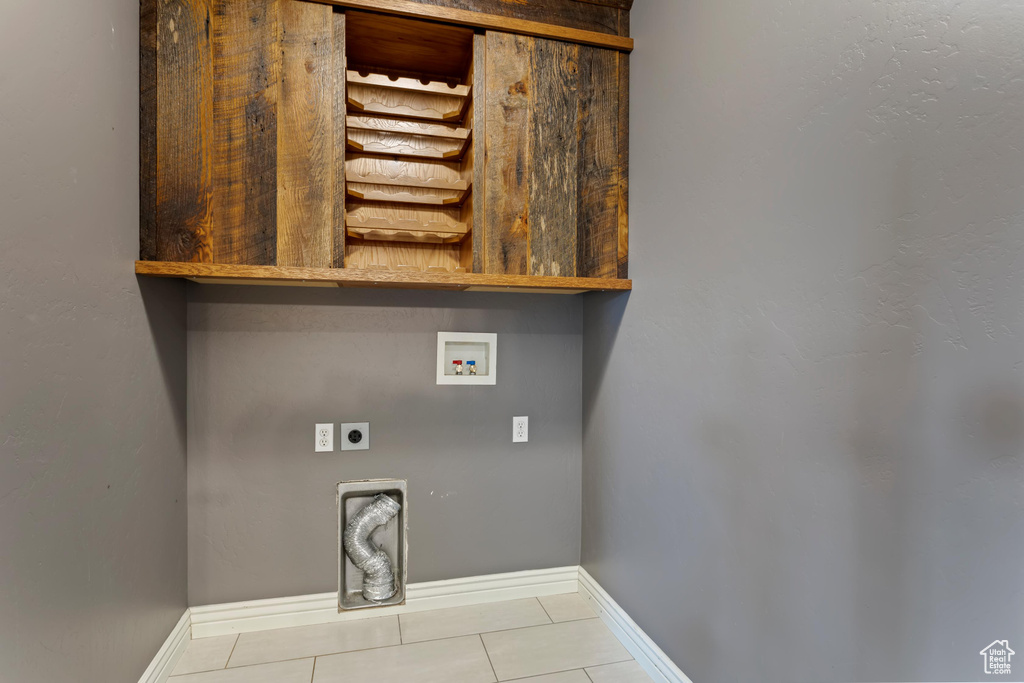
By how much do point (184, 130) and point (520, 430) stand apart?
1520 mm

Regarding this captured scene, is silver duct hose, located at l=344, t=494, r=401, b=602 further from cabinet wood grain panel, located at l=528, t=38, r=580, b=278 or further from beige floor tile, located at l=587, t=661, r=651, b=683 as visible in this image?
cabinet wood grain panel, located at l=528, t=38, r=580, b=278

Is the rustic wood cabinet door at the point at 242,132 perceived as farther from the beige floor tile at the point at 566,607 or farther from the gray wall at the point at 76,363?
the beige floor tile at the point at 566,607

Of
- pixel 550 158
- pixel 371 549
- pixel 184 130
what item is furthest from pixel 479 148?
pixel 371 549

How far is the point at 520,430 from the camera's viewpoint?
2094mm

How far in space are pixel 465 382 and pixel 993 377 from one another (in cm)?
156

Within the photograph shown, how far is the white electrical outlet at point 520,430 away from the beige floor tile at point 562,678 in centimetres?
82

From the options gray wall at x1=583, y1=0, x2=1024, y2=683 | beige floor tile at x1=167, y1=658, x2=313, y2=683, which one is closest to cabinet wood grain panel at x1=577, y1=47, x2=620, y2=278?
gray wall at x1=583, y1=0, x2=1024, y2=683

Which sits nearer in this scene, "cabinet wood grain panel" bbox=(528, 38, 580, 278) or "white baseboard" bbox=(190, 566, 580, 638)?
"cabinet wood grain panel" bbox=(528, 38, 580, 278)

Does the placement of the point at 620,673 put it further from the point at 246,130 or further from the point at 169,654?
the point at 246,130

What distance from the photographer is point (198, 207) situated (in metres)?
1.47

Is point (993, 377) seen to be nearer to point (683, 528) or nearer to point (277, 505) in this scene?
point (683, 528)

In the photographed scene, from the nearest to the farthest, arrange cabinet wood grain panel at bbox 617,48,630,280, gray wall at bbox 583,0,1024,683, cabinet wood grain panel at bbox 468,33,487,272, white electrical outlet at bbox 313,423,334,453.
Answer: gray wall at bbox 583,0,1024,683 < cabinet wood grain panel at bbox 468,33,487,272 < cabinet wood grain panel at bbox 617,48,630,280 < white electrical outlet at bbox 313,423,334,453

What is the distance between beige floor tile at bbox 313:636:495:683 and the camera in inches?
62.8

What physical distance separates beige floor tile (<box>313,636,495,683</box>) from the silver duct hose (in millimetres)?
248
